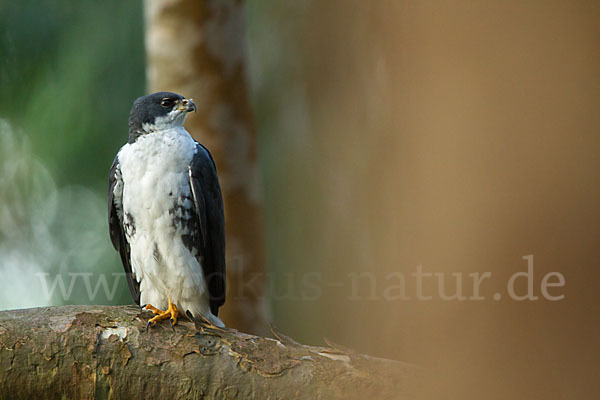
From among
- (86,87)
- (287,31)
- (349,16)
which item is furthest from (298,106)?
(349,16)

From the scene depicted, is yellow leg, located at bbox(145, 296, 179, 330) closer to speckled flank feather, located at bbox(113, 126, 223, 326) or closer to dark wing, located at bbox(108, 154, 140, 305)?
speckled flank feather, located at bbox(113, 126, 223, 326)

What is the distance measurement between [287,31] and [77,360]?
7.39 metres

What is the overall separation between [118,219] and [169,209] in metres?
0.55

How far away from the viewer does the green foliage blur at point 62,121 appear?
9180 millimetres

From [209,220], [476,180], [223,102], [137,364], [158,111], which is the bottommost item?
[137,364]

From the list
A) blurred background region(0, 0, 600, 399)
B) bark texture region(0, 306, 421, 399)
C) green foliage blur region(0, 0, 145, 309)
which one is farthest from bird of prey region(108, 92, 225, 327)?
green foliage blur region(0, 0, 145, 309)

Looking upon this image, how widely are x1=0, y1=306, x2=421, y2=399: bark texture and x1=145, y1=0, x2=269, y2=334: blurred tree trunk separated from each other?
7.39 ft

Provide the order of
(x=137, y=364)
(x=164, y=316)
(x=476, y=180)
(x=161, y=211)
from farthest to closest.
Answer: (x=161, y=211) < (x=164, y=316) < (x=137, y=364) < (x=476, y=180)

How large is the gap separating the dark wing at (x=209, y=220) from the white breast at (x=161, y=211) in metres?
0.06

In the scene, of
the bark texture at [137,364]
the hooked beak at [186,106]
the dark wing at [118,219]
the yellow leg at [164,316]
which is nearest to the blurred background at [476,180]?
the bark texture at [137,364]

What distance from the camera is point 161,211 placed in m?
4.02

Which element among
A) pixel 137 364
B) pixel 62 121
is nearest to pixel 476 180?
pixel 137 364

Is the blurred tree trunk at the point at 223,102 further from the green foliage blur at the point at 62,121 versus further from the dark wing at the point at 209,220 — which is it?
the green foliage blur at the point at 62,121

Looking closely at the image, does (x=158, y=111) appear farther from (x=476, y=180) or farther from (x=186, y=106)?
(x=476, y=180)
